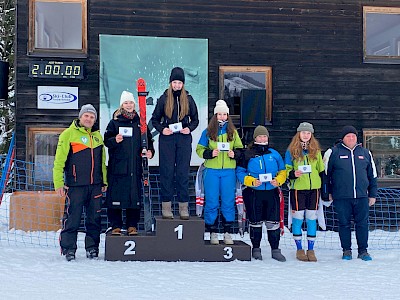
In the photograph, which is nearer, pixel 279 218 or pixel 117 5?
pixel 279 218

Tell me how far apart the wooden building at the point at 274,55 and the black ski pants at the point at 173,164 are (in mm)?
2664

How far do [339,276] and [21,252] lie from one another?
11.5ft

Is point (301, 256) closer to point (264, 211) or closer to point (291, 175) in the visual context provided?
point (264, 211)

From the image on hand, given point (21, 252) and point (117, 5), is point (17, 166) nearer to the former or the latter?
point (21, 252)

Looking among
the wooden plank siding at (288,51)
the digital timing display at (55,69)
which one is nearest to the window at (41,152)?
the wooden plank siding at (288,51)

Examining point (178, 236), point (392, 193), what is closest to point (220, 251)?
point (178, 236)

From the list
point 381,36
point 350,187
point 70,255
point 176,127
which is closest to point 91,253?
point 70,255

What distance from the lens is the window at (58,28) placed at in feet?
24.0

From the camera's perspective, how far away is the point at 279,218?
5344mm

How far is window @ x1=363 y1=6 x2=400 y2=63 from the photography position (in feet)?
26.7

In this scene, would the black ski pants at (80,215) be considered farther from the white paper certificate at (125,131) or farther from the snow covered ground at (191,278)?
the white paper certificate at (125,131)

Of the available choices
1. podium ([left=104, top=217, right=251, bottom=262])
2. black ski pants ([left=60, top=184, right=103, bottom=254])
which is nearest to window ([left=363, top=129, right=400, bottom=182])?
podium ([left=104, top=217, right=251, bottom=262])

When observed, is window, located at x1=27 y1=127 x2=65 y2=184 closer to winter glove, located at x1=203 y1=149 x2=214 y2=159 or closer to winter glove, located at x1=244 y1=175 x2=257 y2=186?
winter glove, located at x1=203 y1=149 x2=214 y2=159

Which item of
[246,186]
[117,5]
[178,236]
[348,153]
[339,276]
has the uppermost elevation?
[117,5]
